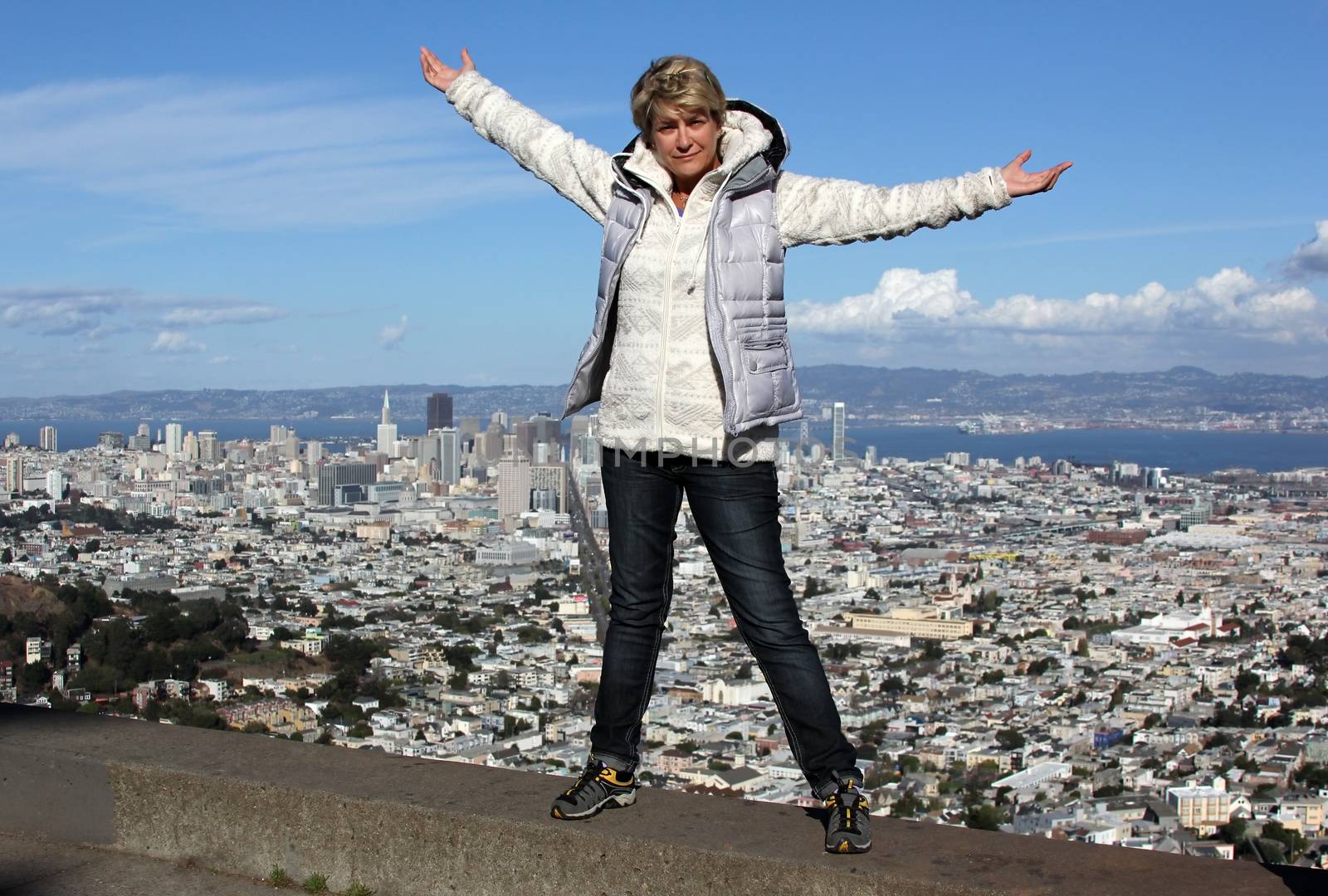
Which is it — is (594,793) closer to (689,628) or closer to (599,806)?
(599,806)

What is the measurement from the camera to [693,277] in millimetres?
2453

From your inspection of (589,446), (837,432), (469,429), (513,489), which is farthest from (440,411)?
(589,446)

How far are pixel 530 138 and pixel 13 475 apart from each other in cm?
3106

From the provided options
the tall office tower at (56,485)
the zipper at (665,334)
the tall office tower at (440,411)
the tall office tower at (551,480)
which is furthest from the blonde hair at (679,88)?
the tall office tower at (440,411)

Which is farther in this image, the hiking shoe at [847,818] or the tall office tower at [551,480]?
the tall office tower at [551,480]

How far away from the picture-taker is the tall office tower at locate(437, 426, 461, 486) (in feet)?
134

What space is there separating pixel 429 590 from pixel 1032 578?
1185 centimetres

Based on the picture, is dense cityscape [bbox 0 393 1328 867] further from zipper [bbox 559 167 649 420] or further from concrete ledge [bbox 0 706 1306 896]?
concrete ledge [bbox 0 706 1306 896]

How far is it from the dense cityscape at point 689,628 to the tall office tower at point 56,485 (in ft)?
1.10

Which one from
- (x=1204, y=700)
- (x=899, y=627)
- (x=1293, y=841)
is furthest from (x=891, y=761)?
(x=899, y=627)

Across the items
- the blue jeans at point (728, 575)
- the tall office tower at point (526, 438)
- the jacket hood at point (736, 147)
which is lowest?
the tall office tower at point (526, 438)

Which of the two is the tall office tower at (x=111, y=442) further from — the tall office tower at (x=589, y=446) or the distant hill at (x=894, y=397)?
the tall office tower at (x=589, y=446)

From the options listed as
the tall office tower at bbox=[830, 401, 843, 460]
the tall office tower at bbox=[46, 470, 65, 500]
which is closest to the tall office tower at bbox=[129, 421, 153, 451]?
the tall office tower at bbox=[46, 470, 65, 500]

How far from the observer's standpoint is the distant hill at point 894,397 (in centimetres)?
4747
